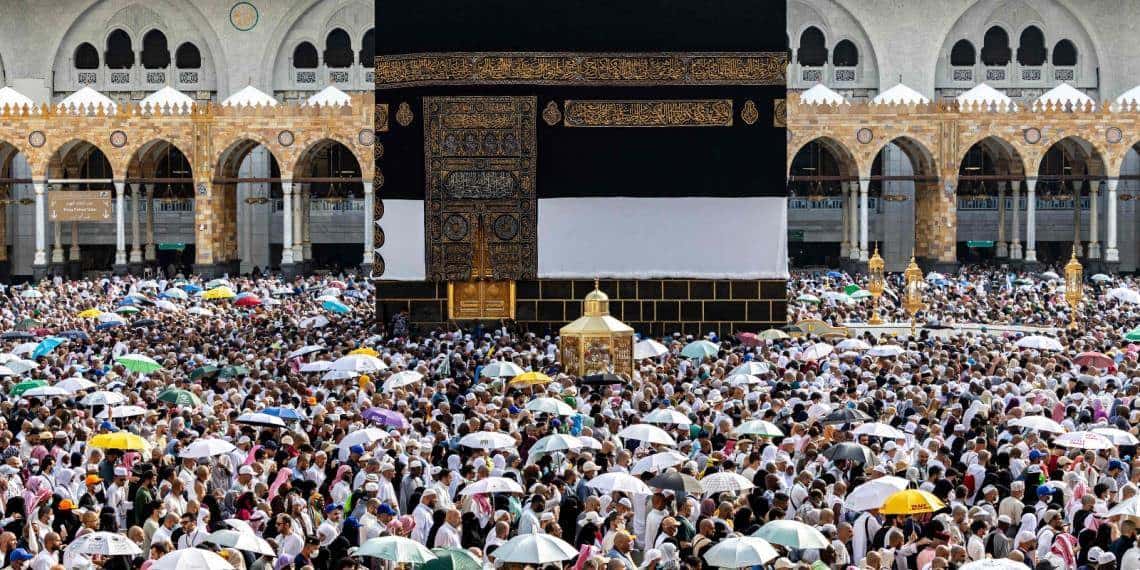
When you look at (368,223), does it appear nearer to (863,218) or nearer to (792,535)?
(863,218)

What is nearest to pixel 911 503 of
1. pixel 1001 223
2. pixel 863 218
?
pixel 863 218

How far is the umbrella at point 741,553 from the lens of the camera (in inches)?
365

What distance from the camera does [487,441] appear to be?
1323cm

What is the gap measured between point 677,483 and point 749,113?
49.1 ft

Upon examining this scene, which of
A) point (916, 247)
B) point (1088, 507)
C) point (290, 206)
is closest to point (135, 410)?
point (1088, 507)

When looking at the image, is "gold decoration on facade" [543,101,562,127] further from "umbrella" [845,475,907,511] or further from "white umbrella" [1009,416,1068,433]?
"umbrella" [845,475,907,511]

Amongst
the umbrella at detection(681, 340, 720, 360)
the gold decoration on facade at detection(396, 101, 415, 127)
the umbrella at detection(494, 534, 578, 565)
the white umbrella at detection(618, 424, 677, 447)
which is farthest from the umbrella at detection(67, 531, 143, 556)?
the gold decoration on facade at detection(396, 101, 415, 127)

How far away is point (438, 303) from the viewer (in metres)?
26.2

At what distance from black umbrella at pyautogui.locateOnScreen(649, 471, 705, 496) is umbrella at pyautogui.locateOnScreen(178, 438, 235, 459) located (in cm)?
339

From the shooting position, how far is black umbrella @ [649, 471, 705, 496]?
38.1ft

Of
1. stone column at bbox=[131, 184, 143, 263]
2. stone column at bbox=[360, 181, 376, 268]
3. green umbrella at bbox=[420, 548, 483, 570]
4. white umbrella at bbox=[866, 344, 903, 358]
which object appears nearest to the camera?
green umbrella at bbox=[420, 548, 483, 570]

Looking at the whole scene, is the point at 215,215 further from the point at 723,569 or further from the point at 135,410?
the point at 723,569

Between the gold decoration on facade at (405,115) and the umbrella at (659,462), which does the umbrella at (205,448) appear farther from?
the gold decoration on facade at (405,115)

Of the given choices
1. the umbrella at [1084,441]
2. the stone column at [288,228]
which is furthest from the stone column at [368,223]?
the umbrella at [1084,441]
